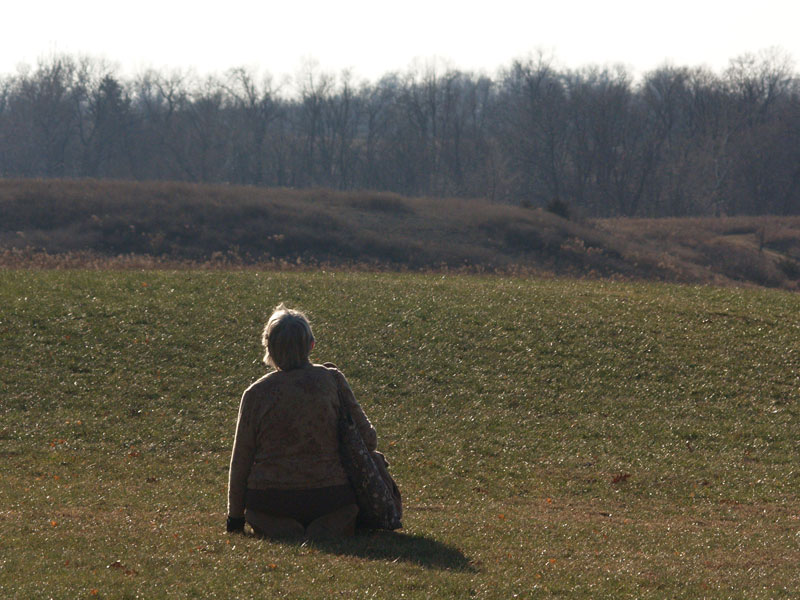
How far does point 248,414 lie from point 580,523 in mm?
3878

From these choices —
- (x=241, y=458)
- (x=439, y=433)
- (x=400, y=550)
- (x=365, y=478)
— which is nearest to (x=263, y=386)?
(x=241, y=458)

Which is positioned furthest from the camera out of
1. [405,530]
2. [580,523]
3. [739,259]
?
[739,259]

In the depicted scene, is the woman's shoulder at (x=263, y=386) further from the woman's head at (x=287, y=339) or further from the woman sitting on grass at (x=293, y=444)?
the woman's head at (x=287, y=339)

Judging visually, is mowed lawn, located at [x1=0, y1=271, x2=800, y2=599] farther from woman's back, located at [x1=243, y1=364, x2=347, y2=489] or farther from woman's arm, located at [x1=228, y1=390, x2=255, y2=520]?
woman's back, located at [x1=243, y1=364, x2=347, y2=489]

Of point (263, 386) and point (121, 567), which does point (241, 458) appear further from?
point (121, 567)

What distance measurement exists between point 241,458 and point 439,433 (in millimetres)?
7211

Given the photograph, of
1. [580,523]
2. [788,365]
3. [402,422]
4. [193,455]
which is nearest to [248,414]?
[580,523]

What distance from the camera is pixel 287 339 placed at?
666 cm

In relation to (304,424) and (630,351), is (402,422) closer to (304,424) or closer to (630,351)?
(630,351)

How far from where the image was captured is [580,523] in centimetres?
875

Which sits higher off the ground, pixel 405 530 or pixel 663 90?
pixel 663 90

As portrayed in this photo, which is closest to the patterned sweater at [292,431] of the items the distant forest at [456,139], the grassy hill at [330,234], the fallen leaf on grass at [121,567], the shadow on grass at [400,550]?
the shadow on grass at [400,550]

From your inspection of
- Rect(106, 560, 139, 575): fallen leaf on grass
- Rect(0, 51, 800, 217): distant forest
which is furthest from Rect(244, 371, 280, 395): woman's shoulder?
Rect(0, 51, 800, 217): distant forest

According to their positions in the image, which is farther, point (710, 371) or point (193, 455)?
point (710, 371)
